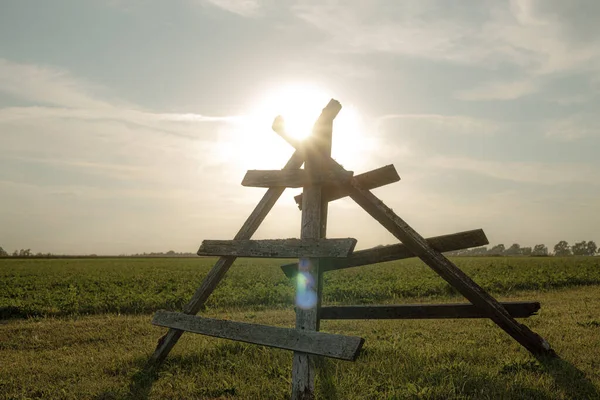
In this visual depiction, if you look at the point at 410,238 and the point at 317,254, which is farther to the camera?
the point at 410,238

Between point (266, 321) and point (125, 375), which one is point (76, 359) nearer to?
point (125, 375)

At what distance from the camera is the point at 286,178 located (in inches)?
261

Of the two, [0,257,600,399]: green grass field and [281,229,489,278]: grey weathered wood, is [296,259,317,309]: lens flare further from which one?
[0,257,600,399]: green grass field

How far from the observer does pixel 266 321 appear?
1270 centimetres

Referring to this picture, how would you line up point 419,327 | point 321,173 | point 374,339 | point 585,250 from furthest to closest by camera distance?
point 585,250
point 419,327
point 374,339
point 321,173

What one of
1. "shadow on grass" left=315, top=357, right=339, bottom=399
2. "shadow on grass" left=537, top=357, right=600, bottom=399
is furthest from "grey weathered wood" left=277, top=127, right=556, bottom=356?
"shadow on grass" left=315, top=357, right=339, bottom=399

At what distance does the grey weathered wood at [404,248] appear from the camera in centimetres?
630

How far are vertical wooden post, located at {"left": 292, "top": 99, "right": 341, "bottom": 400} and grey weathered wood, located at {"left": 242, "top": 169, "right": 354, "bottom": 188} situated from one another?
8cm

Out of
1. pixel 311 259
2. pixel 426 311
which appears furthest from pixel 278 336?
pixel 426 311

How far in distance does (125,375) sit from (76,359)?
1.83 m

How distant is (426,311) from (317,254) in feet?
9.21

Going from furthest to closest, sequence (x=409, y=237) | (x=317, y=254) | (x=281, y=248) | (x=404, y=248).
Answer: (x=404, y=248), (x=409, y=237), (x=281, y=248), (x=317, y=254)

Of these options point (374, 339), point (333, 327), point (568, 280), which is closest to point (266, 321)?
point (333, 327)

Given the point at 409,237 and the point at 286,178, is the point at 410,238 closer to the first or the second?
the point at 409,237
